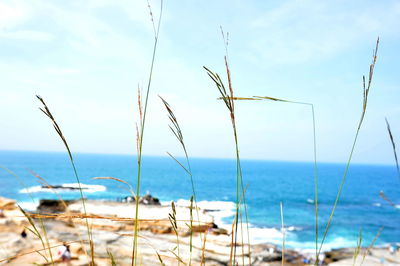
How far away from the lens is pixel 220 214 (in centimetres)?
4409

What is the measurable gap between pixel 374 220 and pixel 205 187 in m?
42.2

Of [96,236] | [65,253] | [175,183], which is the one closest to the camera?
[65,253]

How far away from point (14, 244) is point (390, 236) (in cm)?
4592

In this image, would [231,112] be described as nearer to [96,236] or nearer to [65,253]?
[65,253]

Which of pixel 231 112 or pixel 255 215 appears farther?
pixel 255 215

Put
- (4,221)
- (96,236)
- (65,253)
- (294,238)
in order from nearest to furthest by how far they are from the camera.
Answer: (65,253), (96,236), (4,221), (294,238)

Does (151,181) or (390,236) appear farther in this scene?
(151,181)

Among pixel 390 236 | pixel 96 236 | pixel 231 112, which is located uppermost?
pixel 231 112

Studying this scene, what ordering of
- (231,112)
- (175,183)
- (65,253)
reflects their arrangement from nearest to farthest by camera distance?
(231,112)
(65,253)
(175,183)

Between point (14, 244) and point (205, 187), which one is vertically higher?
point (14, 244)

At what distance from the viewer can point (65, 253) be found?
294cm

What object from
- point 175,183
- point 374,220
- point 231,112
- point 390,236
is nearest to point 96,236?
point 231,112

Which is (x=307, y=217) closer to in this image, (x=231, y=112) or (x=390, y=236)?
(x=390, y=236)

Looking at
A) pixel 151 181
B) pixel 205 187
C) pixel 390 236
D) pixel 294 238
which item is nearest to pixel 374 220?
pixel 390 236
